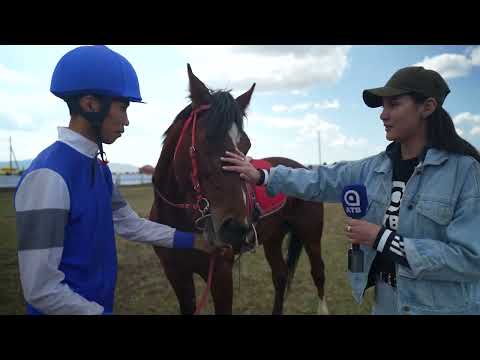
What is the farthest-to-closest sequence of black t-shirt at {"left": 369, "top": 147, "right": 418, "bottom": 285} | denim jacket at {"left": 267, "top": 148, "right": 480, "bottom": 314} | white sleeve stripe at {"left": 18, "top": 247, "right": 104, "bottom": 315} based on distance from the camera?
black t-shirt at {"left": 369, "top": 147, "right": 418, "bottom": 285} → denim jacket at {"left": 267, "top": 148, "right": 480, "bottom": 314} → white sleeve stripe at {"left": 18, "top": 247, "right": 104, "bottom": 315}

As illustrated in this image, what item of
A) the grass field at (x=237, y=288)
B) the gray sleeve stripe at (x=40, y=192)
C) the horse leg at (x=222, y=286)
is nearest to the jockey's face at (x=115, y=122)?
the gray sleeve stripe at (x=40, y=192)

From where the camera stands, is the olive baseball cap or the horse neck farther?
the horse neck

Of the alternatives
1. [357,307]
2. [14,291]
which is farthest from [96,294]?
[14,291]

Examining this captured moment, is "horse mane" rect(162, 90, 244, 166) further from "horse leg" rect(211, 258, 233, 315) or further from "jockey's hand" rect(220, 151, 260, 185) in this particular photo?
"horse leg" rect(211, 258, 233, 315)

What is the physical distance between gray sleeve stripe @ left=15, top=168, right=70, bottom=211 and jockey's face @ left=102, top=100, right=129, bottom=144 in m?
0.37

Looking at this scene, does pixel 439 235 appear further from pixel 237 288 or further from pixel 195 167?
pixel 237 288

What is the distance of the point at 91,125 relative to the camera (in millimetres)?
1476

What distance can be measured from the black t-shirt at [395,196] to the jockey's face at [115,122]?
1541mm

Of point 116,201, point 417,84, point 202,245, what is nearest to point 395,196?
point 417,84

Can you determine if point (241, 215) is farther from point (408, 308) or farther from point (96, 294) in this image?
point (408, 308)

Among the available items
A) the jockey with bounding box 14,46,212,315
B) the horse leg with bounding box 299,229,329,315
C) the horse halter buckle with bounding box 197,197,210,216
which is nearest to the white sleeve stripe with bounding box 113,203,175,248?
the horse halter buckle with bounding box 197,197,210,216

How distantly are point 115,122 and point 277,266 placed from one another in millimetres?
3550

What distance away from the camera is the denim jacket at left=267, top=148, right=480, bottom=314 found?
1348 millimetres

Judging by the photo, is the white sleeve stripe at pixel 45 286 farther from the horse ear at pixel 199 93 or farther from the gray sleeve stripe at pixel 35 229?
the horse ear at pixel 199 93
